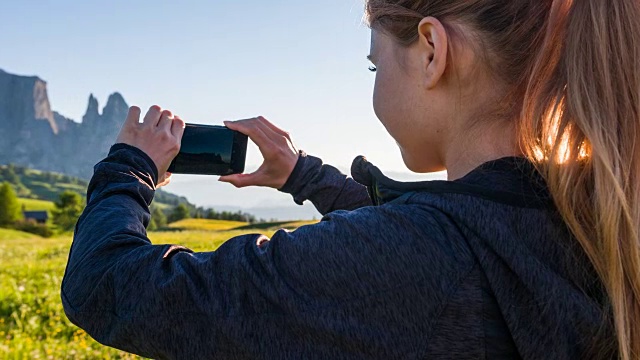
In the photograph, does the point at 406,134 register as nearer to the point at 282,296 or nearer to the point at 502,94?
the point at 502,94

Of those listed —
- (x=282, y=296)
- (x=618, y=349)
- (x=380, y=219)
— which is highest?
(x=380, y=219)

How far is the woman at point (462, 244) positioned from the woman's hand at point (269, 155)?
0.72 m

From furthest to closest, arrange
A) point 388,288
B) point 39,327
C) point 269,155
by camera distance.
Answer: point 39,327, point 269,155, point 388,288

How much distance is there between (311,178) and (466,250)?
3.71 feet

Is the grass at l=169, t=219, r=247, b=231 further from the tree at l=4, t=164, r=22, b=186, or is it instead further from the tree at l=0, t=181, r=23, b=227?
the tree at l=4, t=164, r=22, b=186

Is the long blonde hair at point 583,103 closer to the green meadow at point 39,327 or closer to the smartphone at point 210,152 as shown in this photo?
the smartphone at point 210,152

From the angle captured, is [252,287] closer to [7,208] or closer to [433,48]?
[433,48]

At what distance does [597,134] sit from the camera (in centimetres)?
114

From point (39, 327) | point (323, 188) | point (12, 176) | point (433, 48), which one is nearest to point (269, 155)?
point (323, 188)

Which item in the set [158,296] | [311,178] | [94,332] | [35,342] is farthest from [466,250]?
[35,342]

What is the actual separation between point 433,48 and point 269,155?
92cm

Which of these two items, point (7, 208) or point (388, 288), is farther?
point (7, 208)

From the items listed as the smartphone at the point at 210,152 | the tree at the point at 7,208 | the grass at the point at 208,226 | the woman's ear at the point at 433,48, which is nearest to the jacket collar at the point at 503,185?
the woman's ear at the point at 433,48

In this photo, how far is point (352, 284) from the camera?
1078 millimetres
